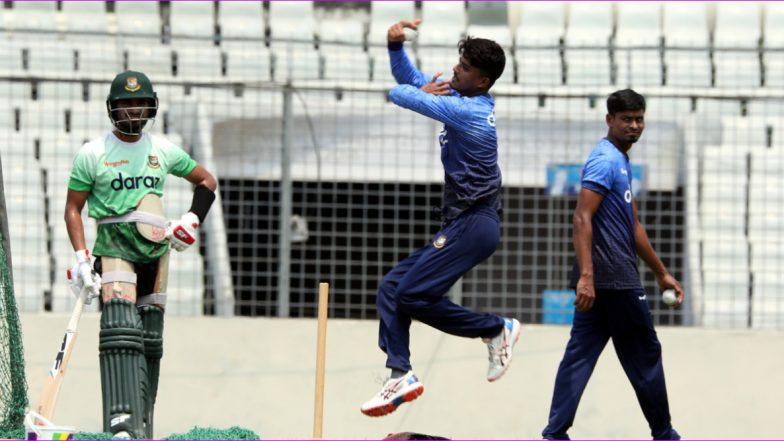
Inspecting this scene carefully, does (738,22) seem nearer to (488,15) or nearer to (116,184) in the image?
(488,15)

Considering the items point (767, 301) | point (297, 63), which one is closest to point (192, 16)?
point (297, 63)

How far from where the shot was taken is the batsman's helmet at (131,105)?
7.10 meters

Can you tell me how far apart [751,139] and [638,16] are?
268 cm

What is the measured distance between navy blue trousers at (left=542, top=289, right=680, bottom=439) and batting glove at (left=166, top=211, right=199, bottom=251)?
6.56 feet

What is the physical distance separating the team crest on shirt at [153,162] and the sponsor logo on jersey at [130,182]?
0.06 metres

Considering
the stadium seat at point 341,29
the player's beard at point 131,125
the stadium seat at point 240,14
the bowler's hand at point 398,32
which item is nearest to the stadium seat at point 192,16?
the stadium seat at point 240,14

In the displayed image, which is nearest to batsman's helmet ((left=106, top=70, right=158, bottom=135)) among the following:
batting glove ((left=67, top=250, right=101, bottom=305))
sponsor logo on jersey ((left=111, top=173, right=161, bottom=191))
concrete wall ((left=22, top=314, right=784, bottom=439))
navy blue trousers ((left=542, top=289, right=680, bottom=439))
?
sponsor logo on jersey ((left=111, top=173, right=161, bottom=191))

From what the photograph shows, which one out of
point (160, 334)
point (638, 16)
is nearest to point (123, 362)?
point (160, 334)

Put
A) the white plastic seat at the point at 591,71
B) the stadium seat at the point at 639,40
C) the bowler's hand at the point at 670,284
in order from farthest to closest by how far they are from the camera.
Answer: the stadium seat at the point at 639,40, the white plastic seat at the point at 591,71, the bowler's hand at the point at 670,284

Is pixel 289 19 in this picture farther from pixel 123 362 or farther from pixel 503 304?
pixel 123 362

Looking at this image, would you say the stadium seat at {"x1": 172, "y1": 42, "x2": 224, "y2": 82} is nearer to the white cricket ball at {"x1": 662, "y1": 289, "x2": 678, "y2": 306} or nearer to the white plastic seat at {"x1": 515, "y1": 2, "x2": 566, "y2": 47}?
the white plastic seat at {"x1": 515, "y1": 2, "x2": 566, "y2": 47}

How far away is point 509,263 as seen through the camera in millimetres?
10352

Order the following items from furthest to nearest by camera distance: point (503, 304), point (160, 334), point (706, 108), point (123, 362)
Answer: point (706, 108), point (503, 304), point (160, 334), point (123, 362)

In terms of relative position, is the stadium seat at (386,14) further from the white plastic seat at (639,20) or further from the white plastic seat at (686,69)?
the white plastic seat at (686,69)
